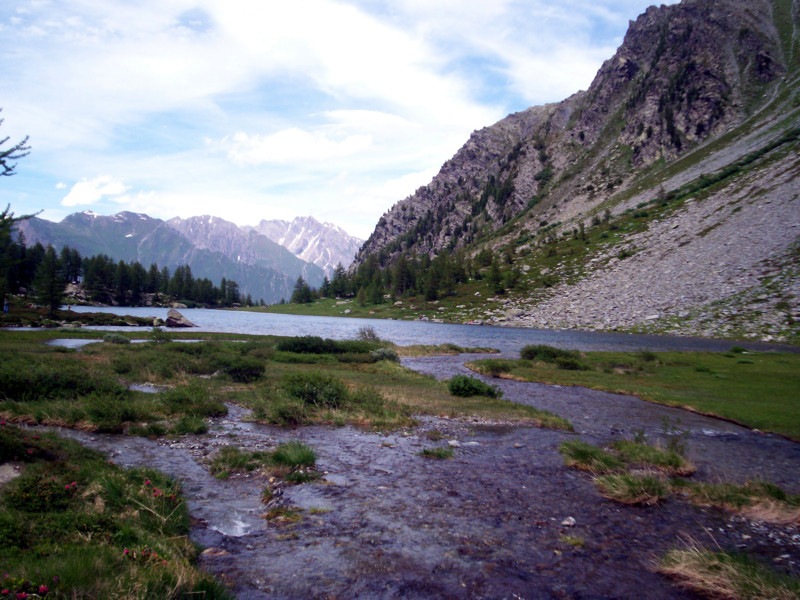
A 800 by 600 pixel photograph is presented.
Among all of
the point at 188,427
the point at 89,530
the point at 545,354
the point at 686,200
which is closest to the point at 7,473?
the point at 89,530

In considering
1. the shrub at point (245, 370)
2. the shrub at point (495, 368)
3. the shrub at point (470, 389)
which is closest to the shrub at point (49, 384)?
the shrub at point (245, 370)

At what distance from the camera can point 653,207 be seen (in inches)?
4643

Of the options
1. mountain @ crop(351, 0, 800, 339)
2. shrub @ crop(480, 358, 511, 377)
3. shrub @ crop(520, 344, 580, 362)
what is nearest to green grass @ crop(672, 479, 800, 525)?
shrub @ crop(480, 358, 511, 377)

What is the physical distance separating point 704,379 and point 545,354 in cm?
1400

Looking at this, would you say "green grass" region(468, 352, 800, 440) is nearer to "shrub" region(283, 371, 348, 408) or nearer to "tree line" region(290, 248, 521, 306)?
"shrub" region(283, 371, 348, 408)

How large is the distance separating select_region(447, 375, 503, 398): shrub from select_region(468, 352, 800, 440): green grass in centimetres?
946

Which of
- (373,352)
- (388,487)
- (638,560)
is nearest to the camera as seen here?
(638,560)

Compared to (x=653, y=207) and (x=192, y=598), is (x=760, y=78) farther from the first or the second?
(x=192, y=598)

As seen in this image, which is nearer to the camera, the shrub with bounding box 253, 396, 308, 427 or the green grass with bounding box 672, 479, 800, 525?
the green grass with bounding box 672, 479, 800, 525

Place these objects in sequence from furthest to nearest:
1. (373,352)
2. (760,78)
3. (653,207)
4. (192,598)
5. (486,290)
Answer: (760,78) → (486,290) → (653,207) → (373,352) → (192,598)

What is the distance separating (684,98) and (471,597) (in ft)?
666

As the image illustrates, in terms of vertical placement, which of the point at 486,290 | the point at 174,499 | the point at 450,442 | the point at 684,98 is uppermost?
the point at 684,98

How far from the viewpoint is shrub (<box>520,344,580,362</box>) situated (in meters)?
41.9

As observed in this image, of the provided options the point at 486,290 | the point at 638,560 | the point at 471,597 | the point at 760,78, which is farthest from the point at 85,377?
the point at 760,78
